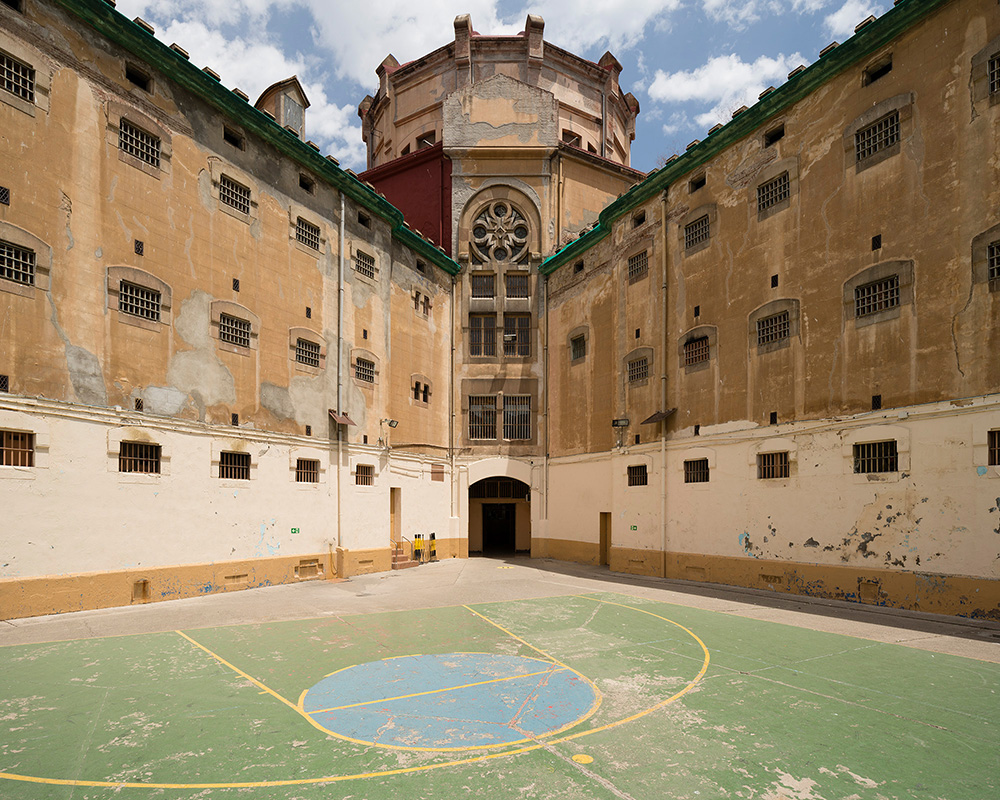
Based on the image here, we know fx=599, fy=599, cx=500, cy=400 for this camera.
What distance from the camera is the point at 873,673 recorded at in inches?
429

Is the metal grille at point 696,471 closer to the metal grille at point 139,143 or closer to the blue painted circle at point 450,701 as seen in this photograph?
the blue painted circle at point 450,701

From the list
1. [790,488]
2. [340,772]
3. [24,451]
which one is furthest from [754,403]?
[24,451]

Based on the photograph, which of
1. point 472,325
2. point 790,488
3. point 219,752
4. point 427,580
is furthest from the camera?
point 472,325

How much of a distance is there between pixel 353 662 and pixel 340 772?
4798 mm

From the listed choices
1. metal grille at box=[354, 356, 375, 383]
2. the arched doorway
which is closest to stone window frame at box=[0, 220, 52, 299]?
metal grille at box=[354, 356, 375, 383]

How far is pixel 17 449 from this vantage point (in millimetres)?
15219

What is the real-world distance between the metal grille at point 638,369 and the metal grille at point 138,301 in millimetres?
19293

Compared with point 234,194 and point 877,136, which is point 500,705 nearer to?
point 877,136

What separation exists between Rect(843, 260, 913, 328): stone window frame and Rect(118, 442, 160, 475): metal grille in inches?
868

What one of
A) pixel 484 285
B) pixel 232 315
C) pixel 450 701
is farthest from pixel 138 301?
pixel 484 285

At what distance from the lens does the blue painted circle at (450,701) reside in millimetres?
8125

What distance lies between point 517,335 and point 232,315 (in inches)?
669

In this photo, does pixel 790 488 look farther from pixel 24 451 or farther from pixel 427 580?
pixel 24 451

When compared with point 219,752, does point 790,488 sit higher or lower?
higher
